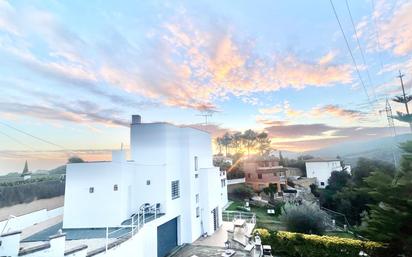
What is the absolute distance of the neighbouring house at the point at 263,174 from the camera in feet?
124

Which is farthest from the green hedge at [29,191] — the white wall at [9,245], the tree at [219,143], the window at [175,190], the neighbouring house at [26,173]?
the tree at [219,143]

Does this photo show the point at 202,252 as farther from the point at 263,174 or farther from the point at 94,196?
the point at 263,174

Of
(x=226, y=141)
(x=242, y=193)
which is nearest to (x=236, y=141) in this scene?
(x=226, y=141)

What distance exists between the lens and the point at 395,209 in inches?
425

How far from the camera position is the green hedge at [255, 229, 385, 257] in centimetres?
1208

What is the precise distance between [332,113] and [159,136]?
15.8 metres

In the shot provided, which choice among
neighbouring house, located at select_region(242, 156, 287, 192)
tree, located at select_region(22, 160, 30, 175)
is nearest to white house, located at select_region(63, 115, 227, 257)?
tree, located at select_region(22, 160, 30, 175)

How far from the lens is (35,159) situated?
13336mm

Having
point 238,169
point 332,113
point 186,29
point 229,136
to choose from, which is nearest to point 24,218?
point 186,29

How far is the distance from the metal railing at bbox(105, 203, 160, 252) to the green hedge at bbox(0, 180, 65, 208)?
20.5 feet

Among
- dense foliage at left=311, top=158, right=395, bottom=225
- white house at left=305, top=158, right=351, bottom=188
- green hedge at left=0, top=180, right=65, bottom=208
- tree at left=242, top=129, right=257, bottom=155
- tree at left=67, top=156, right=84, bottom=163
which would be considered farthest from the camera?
tree at left=242, top=129, right=257, bottom=155

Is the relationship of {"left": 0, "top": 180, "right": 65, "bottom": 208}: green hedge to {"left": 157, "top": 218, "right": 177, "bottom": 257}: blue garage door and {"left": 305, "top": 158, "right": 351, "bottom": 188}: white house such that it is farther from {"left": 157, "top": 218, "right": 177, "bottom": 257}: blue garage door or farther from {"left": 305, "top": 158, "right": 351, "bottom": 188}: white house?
{"left": 305, "top": 158, "right": 351, "bottom": 188}: white house

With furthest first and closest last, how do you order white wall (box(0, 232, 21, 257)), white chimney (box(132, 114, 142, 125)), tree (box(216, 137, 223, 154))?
tree (box(216, 137, 223, 154)) → white chimney (box(132, 114, 142, 125)) → white wall (box(0, 232, 21, 257))

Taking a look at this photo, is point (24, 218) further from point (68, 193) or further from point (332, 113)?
point (332, 113)
